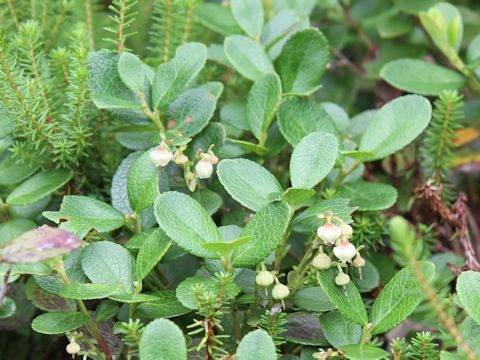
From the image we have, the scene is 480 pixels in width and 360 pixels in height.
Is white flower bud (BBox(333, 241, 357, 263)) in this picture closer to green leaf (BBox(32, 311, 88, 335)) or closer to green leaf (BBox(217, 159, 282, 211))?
green leaf (BBox(217, 159, 282, 211))

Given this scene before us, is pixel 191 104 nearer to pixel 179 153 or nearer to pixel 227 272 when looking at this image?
pixel 179 153

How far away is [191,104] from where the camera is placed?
4.22ft

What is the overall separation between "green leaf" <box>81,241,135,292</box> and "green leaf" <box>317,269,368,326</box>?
0.29m

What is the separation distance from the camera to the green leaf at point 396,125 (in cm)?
122

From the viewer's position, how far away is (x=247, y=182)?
1.08 metres

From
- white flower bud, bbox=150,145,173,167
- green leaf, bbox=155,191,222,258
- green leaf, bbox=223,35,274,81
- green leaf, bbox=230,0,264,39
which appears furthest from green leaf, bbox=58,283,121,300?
green leaf, bbox=230,0,264,39

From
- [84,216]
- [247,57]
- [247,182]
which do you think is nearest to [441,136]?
[247,57]

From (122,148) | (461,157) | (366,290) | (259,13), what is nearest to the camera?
(366,290)

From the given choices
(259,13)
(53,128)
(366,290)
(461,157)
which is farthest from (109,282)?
(461,157)

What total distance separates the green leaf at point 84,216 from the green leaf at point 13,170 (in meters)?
0.21

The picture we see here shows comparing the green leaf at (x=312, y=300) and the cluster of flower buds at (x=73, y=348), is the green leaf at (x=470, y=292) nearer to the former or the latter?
the green leaf at (x=312, y=300)

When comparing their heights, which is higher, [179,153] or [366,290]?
[179,153]

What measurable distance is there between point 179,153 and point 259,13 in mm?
544

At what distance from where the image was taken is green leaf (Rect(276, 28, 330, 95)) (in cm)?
139
